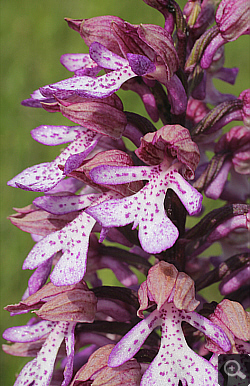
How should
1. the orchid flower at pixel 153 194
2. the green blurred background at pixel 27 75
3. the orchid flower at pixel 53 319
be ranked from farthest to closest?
1. the green blurred background at pixel 27 75
2. the orchid flower at pixel 53 319
3. the orchid flower at pixel 153 194

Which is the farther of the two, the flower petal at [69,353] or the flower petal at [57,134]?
the flower petal at [57,134]

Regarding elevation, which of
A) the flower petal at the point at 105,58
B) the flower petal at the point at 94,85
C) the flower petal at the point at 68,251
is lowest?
the flower petal at the point at 68,251

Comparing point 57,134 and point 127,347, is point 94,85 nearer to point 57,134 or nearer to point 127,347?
point 57,134

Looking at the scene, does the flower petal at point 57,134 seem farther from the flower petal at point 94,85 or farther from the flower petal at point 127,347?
the flower petal at point 127,347

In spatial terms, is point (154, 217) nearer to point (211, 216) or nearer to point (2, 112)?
point (211, 216)

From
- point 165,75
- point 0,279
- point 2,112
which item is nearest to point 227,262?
point 165,75

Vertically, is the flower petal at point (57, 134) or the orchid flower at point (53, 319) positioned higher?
the flower petal at point (57, 134)

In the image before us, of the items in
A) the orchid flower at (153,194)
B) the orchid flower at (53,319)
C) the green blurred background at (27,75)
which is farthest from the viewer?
the green blurred background at (27,75)

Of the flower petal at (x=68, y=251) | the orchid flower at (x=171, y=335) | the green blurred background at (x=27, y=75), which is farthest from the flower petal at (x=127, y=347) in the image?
the green blurred background at (x=27, y=75)

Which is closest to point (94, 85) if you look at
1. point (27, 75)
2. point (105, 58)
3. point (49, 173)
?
point (105, 58)

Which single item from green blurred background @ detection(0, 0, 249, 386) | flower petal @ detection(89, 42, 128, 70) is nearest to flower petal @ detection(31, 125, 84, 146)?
flower petal @ detection(89, 42, 128, 70)

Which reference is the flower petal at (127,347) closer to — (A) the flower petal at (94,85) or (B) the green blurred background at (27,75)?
(A) the flower petal at (94,85)
